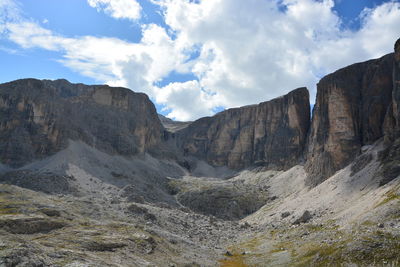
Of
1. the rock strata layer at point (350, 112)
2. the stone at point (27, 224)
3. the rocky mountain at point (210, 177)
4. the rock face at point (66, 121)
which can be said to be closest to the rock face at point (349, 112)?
the rock strata layer at point (350, 112)

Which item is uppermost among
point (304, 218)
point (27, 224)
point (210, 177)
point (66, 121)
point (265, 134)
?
point (265, 134)

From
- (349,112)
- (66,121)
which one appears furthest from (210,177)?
(349,112)

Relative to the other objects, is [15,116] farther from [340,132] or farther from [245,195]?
[340,132]

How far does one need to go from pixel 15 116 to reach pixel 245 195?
3433 inches

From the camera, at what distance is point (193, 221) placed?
8044 centimetres

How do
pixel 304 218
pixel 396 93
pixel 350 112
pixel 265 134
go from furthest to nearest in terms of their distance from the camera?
1. pixel 265 134
2. pixel 350 112
3. pixel 396 93
4. pixel 304 218

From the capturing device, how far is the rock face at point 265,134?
140 meters

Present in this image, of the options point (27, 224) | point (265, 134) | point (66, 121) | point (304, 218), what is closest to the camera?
point (27, 224)

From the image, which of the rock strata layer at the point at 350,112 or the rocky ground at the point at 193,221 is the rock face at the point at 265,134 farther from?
the rock strata layer at the point at 350,112

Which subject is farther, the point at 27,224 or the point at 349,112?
the point at 349,112

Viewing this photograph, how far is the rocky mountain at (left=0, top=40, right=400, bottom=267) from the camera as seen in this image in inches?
1547

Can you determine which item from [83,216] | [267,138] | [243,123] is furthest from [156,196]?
[243,123]

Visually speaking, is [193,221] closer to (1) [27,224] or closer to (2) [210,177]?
(1) [27,224]

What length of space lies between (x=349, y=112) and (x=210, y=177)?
91062 mm
